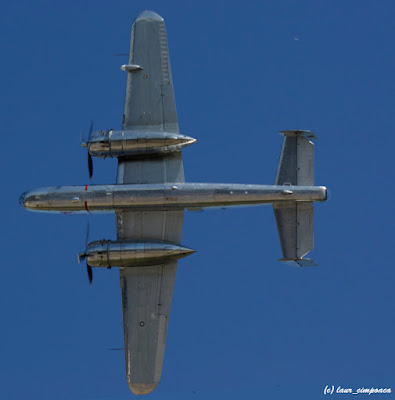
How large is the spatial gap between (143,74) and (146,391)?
12.7 meters

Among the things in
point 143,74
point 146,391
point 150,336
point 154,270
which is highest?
point 143,74

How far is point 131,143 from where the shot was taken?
1260 inches

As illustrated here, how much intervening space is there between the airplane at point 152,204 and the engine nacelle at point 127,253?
0.13 ft

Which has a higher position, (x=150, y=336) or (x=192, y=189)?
(x=192, y=189)

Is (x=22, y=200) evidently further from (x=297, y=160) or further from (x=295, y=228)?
(x=297, y=160)

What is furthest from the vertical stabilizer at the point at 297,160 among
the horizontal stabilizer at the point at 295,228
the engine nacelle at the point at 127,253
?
the engine nacelle at the point at 127,253

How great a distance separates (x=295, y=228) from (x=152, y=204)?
18.8ft

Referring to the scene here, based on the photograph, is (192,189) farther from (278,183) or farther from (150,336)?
(150,336)

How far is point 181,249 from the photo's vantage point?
104 ft

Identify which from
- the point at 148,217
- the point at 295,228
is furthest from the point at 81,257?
the point at 295,228

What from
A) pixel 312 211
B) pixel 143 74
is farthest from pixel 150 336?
pixel 143 74

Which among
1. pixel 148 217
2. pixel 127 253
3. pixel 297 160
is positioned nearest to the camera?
pixel 127 253

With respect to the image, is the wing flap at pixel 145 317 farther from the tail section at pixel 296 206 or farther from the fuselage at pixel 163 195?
the tail section at pixel 296 206

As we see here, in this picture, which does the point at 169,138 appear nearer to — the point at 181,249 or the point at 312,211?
the point at 181,249
